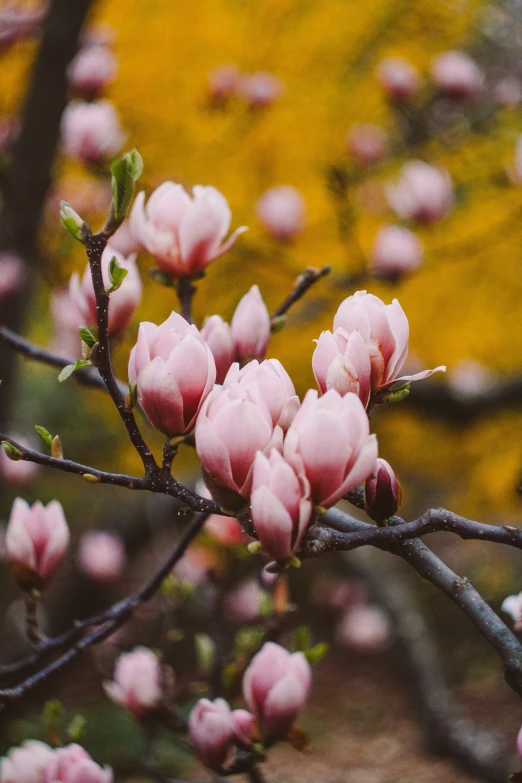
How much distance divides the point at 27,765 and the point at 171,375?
1.83 feet

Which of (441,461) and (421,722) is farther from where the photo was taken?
(441,461)

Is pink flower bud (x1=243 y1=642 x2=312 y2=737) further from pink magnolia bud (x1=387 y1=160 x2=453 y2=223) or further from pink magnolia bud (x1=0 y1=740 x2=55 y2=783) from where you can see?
pink magnolia bud (x1=387 y1=160 x2=453 y2=223)

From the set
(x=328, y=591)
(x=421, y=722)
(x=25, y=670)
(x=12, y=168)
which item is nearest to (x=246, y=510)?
(x=25, y=670)

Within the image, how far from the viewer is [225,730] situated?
847mm

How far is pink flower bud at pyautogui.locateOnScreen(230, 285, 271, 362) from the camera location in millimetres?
857

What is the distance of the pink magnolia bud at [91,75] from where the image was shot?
241cm

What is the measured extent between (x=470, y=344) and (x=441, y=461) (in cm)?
123

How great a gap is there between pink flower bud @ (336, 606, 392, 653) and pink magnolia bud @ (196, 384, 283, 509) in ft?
10.1

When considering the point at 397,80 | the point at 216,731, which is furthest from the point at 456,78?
the point at 216,731

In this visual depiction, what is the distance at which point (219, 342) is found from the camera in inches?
32.3

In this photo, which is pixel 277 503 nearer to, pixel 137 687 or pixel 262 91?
pixel 137 687

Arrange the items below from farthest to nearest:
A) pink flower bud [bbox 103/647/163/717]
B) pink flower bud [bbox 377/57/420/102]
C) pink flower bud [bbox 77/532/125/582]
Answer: pink flower bud [bbox 377/57/420/102] < pink flower bud [bbox 77/532/125/582] < pink flower bud [bbox 103/647/163/717]

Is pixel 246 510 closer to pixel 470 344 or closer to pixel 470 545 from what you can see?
pixel 470 344

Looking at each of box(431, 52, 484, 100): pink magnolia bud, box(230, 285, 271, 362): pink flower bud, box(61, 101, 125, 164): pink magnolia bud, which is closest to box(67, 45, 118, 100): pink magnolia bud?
box(61, 101, 125, 164): pink magnolia bud
